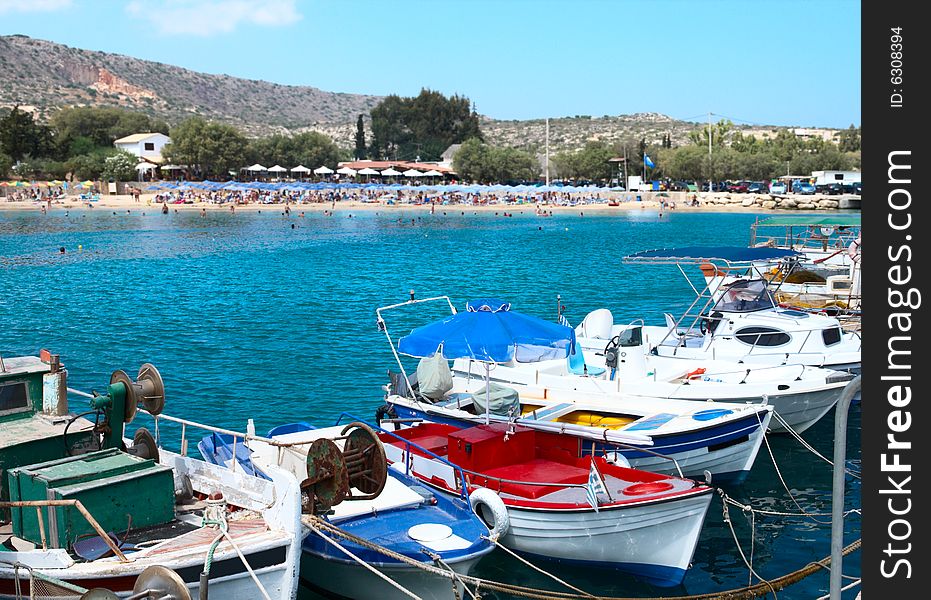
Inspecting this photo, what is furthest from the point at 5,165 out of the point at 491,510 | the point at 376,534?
the point at 376,534

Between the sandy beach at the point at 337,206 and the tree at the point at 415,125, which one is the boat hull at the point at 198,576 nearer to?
the sandy beach at the point at 337,206

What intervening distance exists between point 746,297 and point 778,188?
417ft

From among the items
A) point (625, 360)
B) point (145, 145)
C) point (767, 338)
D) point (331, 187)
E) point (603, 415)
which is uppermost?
point (145, 145)

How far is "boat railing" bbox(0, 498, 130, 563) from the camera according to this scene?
10323 mm

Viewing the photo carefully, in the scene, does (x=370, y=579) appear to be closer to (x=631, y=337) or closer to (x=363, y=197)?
(x=631, y=337)

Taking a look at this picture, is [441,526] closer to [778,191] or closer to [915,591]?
[915,591]

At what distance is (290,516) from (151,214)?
109m

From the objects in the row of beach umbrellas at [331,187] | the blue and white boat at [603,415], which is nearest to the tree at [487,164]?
the row of beach umbrellas at [331,187]

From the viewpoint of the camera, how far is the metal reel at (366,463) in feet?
41.3

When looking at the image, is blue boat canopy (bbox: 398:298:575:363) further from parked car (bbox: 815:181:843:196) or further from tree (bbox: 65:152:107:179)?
parked car (bbox: 815:181:843:196)

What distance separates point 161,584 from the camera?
31.7 feet

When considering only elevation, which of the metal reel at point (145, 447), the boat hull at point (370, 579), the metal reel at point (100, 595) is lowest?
the boat hull at point (370, 579)

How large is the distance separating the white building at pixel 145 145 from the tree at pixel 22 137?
11.2m

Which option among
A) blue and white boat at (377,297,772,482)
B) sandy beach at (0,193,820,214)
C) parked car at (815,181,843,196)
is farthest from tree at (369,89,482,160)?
blue and white boat at (377,297,772,482)
